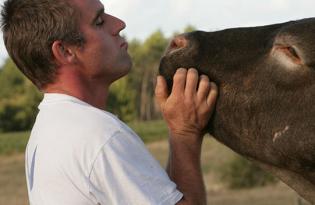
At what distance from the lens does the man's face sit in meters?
3.87

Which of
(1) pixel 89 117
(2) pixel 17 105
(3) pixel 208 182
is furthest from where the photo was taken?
(2) pixel 17 105

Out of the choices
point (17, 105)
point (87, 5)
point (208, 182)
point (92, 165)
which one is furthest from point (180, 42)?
point (17, 105)

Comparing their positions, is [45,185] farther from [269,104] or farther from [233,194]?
[233,194]

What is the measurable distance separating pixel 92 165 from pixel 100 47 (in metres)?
0.75

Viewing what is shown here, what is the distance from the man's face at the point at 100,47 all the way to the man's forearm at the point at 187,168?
485mm

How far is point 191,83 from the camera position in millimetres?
3945

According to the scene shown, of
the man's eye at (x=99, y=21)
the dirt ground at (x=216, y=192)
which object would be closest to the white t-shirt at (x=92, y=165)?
the man's eye at (x=99, y=21)

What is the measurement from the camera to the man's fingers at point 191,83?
3.91 m

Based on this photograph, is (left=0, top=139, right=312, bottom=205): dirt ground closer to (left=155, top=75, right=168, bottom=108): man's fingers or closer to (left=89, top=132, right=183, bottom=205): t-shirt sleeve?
(left=155, top=75, right=168, bottom=108): man's fingers

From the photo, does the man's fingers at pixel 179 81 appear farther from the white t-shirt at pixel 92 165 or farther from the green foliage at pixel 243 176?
the green foliage at pixel 243 176

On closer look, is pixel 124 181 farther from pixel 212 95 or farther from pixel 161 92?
pixel 212 95

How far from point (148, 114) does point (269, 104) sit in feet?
306

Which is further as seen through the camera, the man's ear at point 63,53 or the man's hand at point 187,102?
the man's hand at point 187,102

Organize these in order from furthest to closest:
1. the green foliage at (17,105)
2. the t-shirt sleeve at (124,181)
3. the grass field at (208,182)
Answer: the green foliage at (17,105) → the grass field at (208,182) → the t-shirt sleeve at (124,181)
